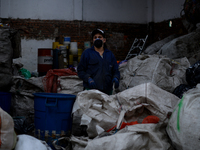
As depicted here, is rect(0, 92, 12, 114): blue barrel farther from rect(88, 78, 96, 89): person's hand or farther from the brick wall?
the brick wall

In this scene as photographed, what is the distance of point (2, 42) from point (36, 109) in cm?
139

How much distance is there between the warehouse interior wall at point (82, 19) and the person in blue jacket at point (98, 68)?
5232 millimetres

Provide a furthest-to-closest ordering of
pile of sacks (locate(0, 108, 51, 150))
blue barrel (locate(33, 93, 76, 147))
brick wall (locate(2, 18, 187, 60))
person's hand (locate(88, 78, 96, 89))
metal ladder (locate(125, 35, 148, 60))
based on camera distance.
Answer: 1. metal ladder (locate(125, 35, 148, 60))
2. brick wall (locate(2, 18, 187, 60))
3. person's hand (locate(88, 78, 96, 89))
4. blue barrel (locate(33, 93, 76, 147))
5. pile of sacks (locate(0, 108, 51, 150))

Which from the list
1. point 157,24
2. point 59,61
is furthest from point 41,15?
point 157,24

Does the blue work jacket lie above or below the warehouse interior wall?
below

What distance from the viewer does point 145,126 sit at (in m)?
2.26

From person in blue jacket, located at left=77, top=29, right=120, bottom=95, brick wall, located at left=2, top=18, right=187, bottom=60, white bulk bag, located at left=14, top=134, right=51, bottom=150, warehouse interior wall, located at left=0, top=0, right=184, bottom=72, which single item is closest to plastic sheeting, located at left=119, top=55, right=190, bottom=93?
person in blue jacket, located at left=77, top=29, right=120, bottom=95

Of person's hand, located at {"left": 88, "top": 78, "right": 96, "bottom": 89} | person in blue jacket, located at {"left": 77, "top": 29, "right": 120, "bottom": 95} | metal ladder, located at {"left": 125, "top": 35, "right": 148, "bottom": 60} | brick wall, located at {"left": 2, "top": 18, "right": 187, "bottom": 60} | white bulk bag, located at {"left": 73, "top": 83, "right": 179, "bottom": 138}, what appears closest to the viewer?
white bulk bag, located at {"left": 73, "top": 83, "right": 179, "bottom": 138}

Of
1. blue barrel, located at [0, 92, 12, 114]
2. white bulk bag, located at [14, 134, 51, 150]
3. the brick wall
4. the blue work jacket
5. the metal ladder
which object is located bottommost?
white bulk bag, located at [14, 134, 51, 150]

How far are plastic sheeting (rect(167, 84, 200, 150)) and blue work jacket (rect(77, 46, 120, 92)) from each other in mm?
1259

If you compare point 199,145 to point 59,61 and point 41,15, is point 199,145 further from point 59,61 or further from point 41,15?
point 41,15

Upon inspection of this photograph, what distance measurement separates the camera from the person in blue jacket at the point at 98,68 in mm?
3268

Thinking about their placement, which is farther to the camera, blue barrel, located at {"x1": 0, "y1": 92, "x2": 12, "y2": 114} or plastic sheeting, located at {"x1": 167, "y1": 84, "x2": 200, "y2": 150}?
blue barrel, located at {"x1": 0, "y1": 92, "x2": 12, "y2": 114}

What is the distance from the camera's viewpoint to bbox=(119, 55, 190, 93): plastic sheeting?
4.25m
